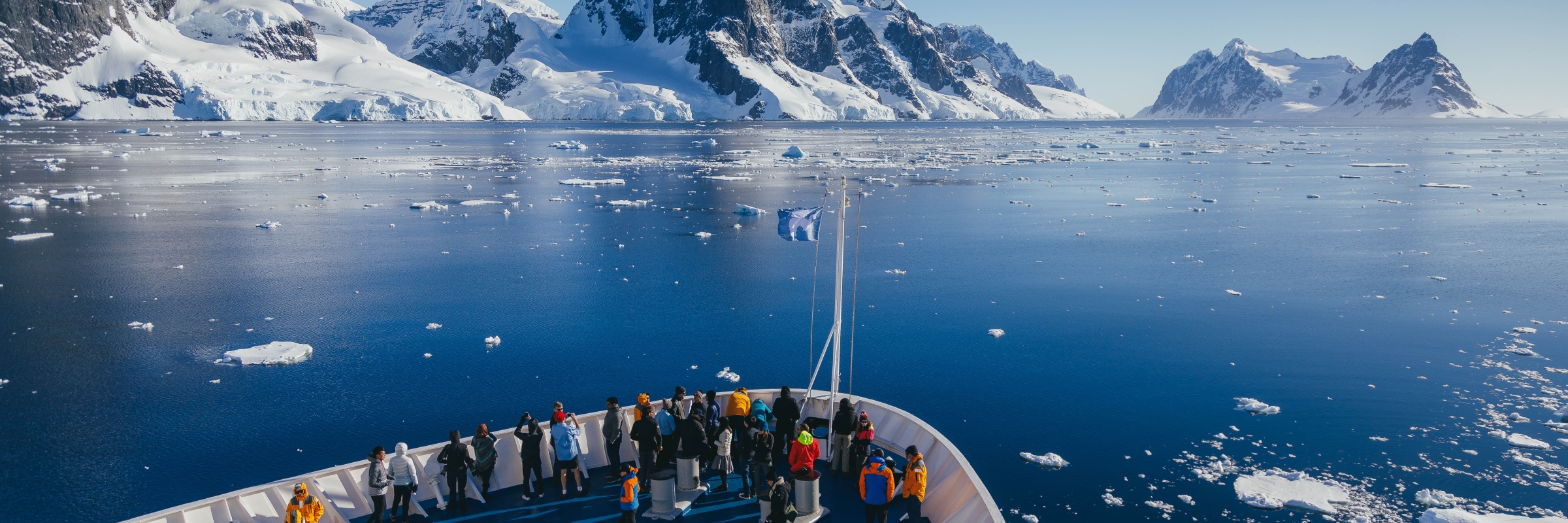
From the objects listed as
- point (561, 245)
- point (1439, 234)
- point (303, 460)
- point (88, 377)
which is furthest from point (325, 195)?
point (1439, 234)

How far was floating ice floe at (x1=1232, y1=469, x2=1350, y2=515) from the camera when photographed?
13695mm

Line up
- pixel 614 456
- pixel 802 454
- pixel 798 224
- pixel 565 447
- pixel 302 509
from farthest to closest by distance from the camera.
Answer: pixel 798 224 → pixel 614 456 → pixel 565 447 → pixel 802 454 → pixel 302 509

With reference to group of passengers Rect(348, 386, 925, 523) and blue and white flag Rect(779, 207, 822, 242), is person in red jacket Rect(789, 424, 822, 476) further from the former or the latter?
blue and white flag Rect(779, 207, 822, 242)

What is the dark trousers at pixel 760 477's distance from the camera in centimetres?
1309

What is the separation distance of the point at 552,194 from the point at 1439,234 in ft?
153

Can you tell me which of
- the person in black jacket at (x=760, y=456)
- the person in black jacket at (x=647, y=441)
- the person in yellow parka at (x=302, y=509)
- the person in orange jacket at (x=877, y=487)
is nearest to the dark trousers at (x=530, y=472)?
the person in black jacket at (x=647, y=441)

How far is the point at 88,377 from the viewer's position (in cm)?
1952

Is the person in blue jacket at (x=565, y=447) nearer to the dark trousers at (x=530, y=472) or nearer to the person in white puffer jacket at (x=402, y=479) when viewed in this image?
the dark trousers at (x=530, y=472)

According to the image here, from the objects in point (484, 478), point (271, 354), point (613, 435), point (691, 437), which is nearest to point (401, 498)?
point (484, 478)

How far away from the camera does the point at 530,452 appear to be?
43.0ft

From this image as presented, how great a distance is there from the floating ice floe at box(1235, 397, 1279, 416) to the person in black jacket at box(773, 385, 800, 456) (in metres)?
9.59

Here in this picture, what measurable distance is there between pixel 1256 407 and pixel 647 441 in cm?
1216

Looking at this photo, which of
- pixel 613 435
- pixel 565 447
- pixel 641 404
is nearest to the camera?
pixel 565 447

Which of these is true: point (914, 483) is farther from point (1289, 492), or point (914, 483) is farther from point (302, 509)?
point (302, 509)
